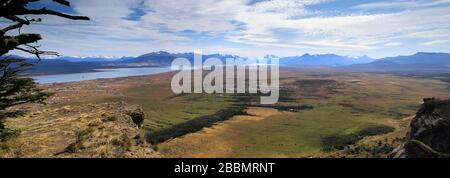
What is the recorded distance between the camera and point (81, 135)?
16438 mm

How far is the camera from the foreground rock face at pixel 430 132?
132ft

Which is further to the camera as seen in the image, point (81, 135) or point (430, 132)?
point (430, 132)

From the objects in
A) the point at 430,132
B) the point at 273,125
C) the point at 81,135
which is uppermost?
the point at 81,135

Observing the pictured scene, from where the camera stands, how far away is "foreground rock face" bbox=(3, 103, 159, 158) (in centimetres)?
1496

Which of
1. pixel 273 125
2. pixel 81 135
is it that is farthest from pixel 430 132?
pixel 273 125

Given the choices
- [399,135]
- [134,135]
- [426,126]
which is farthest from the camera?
[399,135]

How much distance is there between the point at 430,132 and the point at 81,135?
151 ft

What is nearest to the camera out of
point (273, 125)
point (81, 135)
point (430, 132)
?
point (81, 135)

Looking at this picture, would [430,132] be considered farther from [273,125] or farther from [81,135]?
[273,125]
